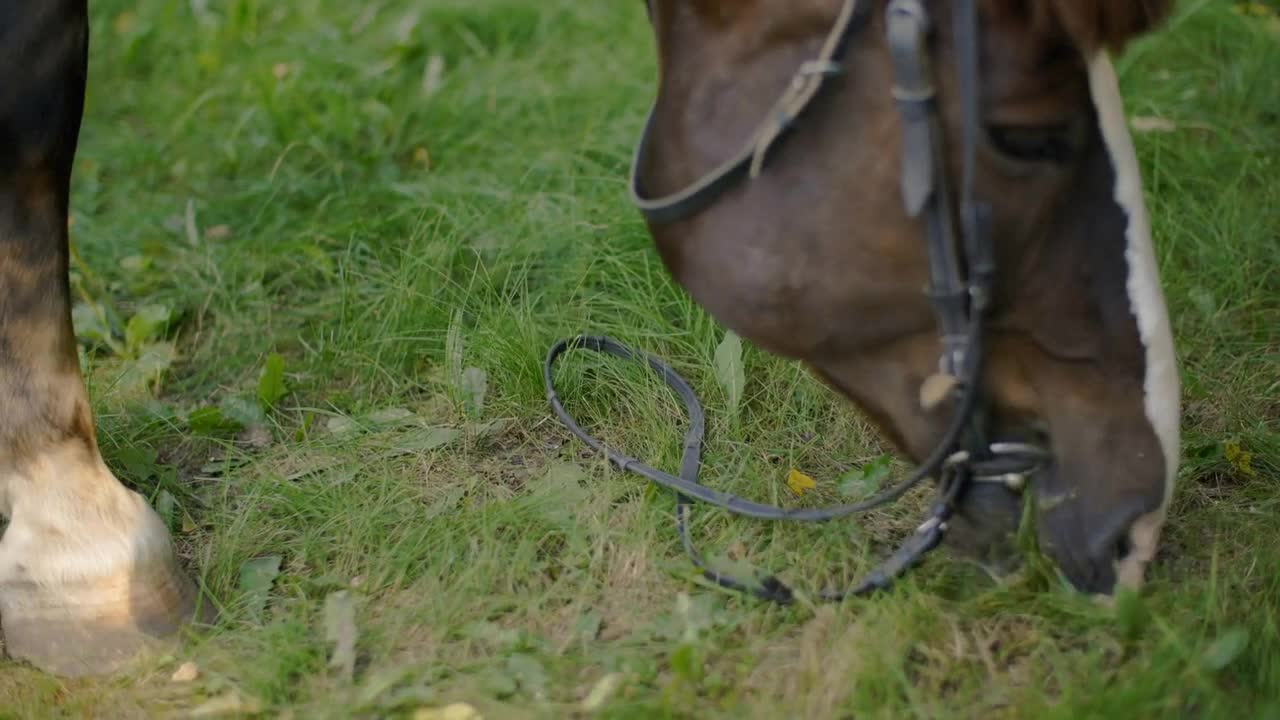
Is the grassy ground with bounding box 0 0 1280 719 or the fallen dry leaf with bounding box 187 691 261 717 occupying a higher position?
the fallen dry leaf with bounding box 187 691 261 717

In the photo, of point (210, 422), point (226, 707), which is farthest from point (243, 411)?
point (226, 707)

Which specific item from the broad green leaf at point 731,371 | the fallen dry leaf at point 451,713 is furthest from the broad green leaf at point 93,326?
the fallen dry leaf at point 451,713

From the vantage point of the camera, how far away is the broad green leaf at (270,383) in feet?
9.15

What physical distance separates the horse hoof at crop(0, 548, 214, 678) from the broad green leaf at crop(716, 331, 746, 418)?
111cm

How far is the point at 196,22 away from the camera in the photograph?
15.0 feet

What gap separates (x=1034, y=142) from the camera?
63.9 inches

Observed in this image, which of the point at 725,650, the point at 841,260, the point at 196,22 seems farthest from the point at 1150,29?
the point at 196,22

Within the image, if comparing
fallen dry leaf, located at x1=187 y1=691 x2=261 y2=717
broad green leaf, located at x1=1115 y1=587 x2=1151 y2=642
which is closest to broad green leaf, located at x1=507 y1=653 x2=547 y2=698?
fallen dry leaf, located at x1=187 y1=691 x2=261 y2=717

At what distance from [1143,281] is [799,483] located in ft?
2.94

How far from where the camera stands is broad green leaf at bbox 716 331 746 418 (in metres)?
2.61

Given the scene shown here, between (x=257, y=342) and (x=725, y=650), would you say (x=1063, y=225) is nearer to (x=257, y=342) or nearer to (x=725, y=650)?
(x=725, y=650)

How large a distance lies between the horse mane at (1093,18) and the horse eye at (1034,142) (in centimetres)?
11

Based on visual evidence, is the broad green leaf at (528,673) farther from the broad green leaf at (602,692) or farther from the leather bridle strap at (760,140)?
the leather bridle strap at (760,140)

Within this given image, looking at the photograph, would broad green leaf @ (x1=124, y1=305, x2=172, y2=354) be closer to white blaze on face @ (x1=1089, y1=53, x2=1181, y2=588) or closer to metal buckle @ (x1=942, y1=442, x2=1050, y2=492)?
metal buckle @ (x1=942, y1=442, x2=1050, y2=492)
